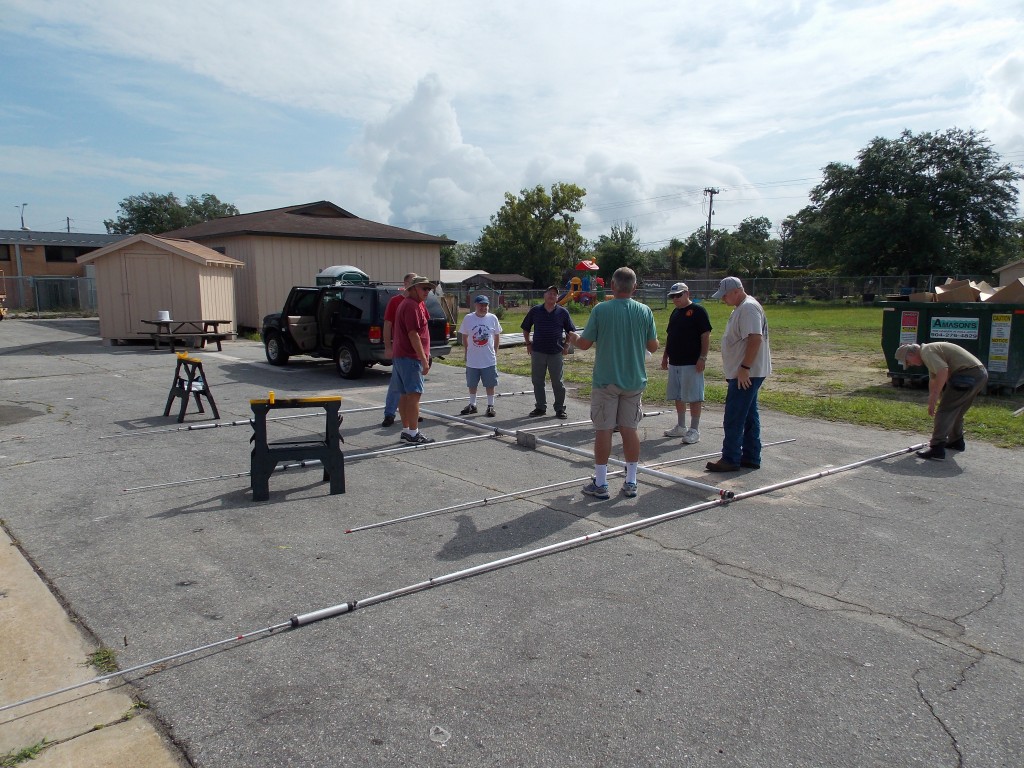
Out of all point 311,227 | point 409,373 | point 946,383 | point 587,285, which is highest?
point 311,227

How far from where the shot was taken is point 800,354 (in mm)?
18484

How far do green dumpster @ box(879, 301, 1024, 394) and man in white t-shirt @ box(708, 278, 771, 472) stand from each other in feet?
21.1

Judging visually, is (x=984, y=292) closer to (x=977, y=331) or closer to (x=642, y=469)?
(x=977, y=331)

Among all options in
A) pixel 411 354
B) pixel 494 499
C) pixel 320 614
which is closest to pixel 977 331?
pixel 411 354

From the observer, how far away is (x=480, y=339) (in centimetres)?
970

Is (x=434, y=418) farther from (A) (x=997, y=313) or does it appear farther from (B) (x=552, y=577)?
(A) (x=997, y=313)

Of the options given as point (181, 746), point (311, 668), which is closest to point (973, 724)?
point (311, 668)

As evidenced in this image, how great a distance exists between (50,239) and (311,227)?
1216 inches

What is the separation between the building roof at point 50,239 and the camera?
44.2 metres

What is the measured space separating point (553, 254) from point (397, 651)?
67.2 meters

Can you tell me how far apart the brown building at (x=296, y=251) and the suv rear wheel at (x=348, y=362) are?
1053cm

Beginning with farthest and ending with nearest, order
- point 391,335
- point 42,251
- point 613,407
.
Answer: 1. point 42,251
2. point 391,335
3. point 613,407

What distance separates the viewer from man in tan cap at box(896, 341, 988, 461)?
737 cm

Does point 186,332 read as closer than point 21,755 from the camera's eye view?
No
